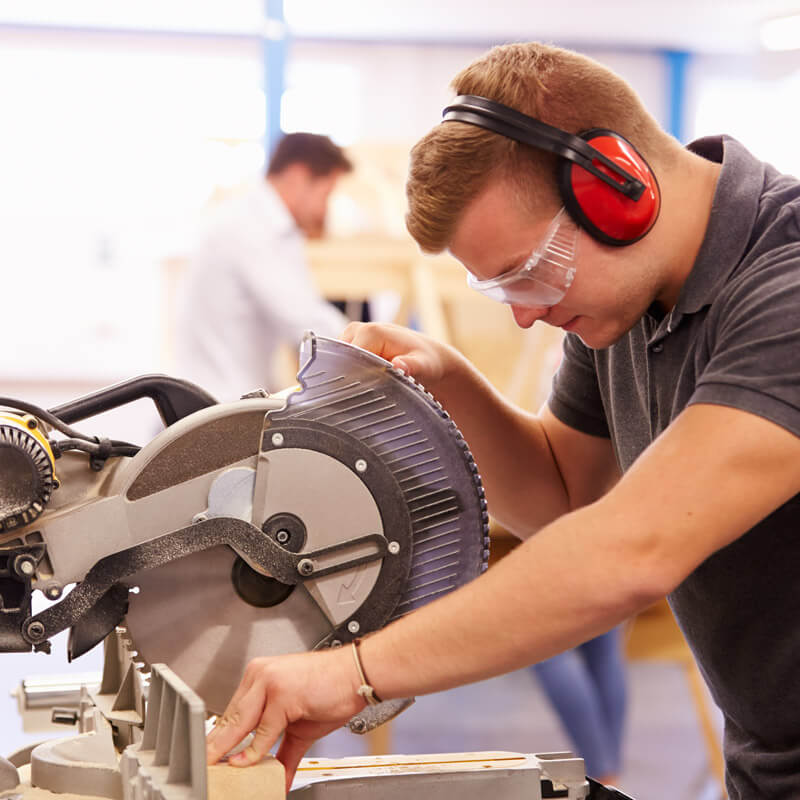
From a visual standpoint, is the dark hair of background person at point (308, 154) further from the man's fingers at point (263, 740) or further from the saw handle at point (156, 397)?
the man's fingers at point (263, 740)

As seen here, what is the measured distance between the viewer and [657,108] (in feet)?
31.3

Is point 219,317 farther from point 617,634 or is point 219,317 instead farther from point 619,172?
point 619,172

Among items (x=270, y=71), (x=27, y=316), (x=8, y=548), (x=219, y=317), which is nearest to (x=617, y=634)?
Answer: (x=219, y=317)

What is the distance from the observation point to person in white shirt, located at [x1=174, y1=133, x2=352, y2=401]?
11.4 feet

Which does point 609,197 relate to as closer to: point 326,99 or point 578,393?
point 578,393

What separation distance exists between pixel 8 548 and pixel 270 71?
17.5 ft

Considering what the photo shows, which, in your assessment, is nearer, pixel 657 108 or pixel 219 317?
pixel 219 317

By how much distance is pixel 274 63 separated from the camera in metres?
5.97

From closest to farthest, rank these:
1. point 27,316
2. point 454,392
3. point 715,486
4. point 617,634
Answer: point 715,486 → point 454,392 → point 617,634 → point 27,316

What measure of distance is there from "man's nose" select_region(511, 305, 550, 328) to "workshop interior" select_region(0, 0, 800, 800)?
17 centimetres

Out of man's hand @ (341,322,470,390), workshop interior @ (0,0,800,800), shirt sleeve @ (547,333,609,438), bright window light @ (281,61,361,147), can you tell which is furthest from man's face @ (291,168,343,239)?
bright window light @ (281,61,361,147)

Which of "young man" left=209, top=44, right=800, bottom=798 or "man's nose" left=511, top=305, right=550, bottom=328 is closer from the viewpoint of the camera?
"young man" left=209, top=44, right=800, bottom=798

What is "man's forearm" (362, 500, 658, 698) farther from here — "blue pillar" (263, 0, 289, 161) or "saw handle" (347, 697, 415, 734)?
"blue pillar" (263, 0, 289, 161)

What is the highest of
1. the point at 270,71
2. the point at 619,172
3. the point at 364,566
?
the point at 270,71
